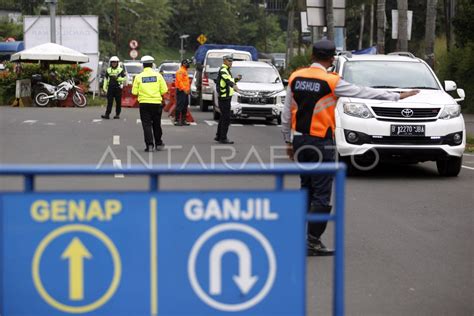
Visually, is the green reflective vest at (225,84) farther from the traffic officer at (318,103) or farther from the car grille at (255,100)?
the traffic officer at (318,103)

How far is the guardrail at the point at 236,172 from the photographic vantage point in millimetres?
4551

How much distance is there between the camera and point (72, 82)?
34.5 metres

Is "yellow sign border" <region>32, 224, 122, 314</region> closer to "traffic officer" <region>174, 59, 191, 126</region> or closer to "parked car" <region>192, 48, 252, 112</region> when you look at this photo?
"traffic officer" <region>174, 59, 191, 126</region>

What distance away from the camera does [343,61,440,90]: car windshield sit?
47.4ft

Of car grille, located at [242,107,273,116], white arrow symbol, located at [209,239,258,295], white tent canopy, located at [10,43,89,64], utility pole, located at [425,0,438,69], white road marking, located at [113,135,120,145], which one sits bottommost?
white road marking, located at [113,135,120,145]

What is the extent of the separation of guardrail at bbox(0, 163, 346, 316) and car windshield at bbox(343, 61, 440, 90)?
9734mm

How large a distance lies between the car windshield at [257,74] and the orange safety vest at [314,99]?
18497 mm

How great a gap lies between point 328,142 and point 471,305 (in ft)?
7.30

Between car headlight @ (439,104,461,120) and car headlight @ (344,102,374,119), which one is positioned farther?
car headlight @ (439,104,461,120)

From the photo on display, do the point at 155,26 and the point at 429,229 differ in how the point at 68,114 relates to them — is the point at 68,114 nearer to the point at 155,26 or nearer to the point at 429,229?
the point at 429,229

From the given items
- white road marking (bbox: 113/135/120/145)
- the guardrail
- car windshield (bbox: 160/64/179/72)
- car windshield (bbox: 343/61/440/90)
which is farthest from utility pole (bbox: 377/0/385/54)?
the guardrail

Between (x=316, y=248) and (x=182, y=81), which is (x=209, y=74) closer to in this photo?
(x=182, y=81)

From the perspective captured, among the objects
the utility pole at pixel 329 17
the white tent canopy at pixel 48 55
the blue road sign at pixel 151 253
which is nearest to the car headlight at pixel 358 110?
the blue road sign at pixel 151 253

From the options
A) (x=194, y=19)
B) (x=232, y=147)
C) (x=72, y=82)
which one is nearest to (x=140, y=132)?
(x=232, y=147)
